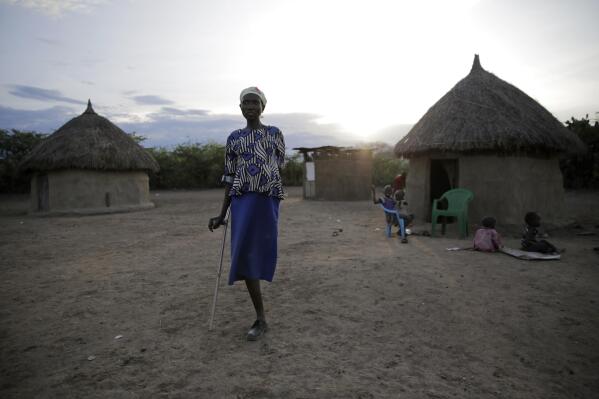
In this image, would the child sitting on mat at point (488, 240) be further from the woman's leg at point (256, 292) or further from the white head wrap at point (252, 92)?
the white head wrap at point (252, 92)

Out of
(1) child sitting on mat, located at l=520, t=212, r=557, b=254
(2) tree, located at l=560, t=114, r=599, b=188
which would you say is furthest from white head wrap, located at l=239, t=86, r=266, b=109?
(2) tree, located at l=560, t=114, r=599, b=188

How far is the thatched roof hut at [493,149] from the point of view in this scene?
297 inches

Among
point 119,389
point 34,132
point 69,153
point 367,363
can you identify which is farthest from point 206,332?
point 34,132

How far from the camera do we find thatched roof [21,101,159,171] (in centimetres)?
1187

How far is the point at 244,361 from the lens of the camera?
7.73ft

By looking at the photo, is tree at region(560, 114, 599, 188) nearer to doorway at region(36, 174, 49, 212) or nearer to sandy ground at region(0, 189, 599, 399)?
sandy ground at region(0, 189, 599, 399)

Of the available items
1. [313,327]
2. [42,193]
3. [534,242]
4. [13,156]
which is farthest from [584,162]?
[13,156]

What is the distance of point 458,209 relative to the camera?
281 inches

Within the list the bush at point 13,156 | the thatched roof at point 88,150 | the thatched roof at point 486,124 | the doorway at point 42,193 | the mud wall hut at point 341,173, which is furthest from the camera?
the bush at point 13,156

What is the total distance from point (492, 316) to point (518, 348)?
0.54 m

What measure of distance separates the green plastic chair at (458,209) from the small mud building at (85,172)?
1018cm

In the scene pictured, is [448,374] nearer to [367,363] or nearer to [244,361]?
[367,363]

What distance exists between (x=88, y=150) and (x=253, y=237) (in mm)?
11796

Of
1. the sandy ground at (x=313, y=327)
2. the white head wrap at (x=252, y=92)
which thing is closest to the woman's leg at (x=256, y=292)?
the sandy ground at (x=313, y=327)
